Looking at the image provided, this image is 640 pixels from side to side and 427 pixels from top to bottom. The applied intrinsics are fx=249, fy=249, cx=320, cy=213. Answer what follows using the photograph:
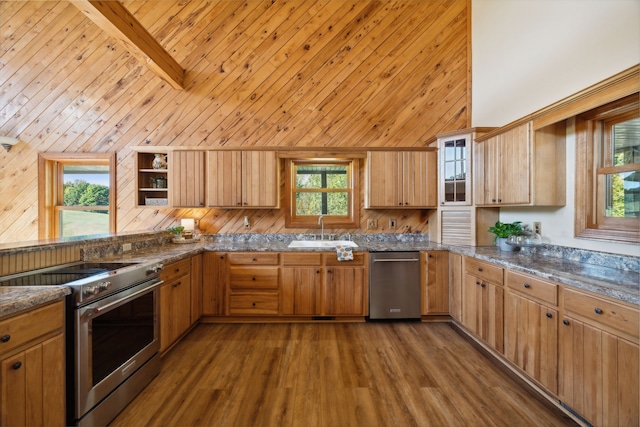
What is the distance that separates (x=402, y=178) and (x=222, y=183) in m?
2.37

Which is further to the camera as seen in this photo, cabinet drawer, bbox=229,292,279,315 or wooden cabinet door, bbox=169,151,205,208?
wooden cabinet door, bbox=169,151,205,208

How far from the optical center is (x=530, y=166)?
7.45ft

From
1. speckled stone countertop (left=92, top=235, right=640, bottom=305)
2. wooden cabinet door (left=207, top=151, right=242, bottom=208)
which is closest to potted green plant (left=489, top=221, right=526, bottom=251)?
speckled stone countertop (left=92, top=235, right=640, bottom=305)

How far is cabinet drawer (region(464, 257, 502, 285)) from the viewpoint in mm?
2195

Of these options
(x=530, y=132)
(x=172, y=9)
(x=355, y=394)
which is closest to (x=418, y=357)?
(x=355, y=394)

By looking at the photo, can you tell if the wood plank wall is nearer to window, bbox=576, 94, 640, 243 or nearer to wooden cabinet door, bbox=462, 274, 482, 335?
wooden cabinet door, bbox=462, 274, 482, 335

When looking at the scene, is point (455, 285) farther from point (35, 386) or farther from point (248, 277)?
point (35, 386)

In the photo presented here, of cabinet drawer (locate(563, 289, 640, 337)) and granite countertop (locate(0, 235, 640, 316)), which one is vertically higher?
granite countertop (locate(0, 235, 640, 316))

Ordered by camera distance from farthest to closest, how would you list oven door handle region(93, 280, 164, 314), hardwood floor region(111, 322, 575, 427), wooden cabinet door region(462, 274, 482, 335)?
wooden cabinet door region(462, 274, 482, 335)
hardwood floor region(111, 322, 575, 427)
oven door handle region(93, 280, 164, 314)

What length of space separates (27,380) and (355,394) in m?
1.83

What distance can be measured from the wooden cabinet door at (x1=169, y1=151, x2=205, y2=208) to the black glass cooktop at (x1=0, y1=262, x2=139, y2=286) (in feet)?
4.46

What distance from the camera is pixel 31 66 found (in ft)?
11.3

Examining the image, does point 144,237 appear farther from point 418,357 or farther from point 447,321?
point 447,321

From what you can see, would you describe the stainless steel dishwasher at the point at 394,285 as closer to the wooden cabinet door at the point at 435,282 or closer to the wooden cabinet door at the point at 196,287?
the wooden cabinet door at the point at 435,282
